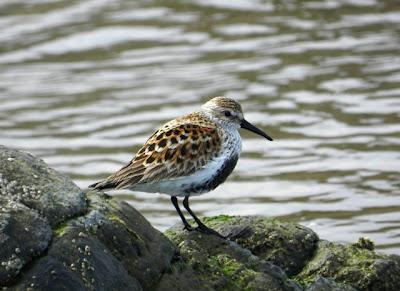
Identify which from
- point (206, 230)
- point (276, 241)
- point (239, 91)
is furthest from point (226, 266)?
point (239, 91)

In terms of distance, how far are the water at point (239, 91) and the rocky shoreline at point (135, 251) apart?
2572 mm

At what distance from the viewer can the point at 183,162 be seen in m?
8.32

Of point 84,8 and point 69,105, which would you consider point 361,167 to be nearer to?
point 69,105

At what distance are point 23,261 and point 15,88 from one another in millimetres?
10622

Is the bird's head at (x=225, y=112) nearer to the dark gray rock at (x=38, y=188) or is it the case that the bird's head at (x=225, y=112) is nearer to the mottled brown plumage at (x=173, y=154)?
the mottled brown plumage at (x=173, y=154)

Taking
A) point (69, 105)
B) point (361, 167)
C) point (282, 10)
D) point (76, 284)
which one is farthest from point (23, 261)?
point (282, 10)

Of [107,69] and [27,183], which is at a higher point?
[27,183]

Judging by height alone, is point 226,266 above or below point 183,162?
below

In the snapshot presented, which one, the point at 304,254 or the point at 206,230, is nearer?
the point at 206,230

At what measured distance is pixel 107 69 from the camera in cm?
1756

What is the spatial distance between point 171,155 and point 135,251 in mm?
1312

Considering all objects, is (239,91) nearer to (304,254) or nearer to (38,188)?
(304,254)

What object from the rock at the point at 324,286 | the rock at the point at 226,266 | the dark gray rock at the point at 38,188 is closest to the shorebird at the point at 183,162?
the rock at the point at 226,266

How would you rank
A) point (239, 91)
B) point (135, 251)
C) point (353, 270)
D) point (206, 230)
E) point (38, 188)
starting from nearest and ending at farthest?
1. point (38, 188)
2. point (135, 251)
3. point (206, 230)
4. point (353, 270)
5. point (239, 91)
